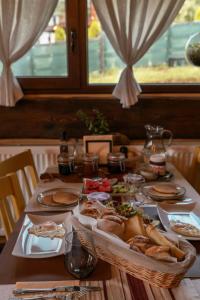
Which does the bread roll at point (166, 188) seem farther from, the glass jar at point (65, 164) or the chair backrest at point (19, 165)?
the chair backrest at point (19, 165)

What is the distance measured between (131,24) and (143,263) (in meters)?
1.66

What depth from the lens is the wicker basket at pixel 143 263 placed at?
842mm

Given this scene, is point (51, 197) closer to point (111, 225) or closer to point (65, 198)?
point (65, 198)

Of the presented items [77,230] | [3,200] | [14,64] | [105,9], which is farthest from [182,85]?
[77,230]

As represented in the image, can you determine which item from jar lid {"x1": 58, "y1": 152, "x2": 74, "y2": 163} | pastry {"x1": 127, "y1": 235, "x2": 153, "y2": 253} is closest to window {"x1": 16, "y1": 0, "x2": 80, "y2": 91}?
jar lid {"x1": 58, "y1": 152, "x2": 74, "y2": 163}

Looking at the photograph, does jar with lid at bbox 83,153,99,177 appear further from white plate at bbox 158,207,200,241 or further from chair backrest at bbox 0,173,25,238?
white plate at bbox 158,207,200,241

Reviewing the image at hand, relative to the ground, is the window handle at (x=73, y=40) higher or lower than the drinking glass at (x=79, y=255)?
higher

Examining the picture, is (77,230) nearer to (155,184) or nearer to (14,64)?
(155,184)

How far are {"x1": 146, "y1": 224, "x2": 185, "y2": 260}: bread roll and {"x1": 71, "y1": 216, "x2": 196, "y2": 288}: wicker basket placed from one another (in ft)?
0.07

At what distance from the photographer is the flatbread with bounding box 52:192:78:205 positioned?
143cm

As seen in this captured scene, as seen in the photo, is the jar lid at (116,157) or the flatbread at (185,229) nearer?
the flatbread at (185,229)

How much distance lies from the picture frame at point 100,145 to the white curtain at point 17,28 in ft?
2.22

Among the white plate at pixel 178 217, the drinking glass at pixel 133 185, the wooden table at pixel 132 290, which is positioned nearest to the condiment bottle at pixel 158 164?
the drinking glass at pixel 133 185

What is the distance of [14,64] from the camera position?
235 cm
